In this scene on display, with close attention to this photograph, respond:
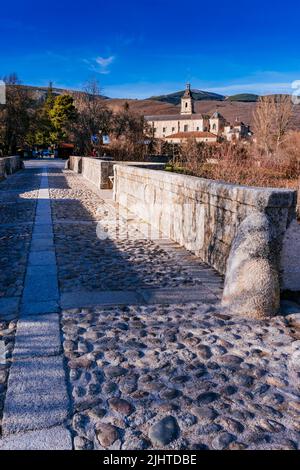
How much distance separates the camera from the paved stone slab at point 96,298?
409 cm

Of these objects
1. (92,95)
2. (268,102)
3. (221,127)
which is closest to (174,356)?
(92,95)

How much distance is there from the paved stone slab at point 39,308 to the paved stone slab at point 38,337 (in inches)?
3.7

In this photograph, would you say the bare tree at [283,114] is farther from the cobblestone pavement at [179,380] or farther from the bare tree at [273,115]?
the cobblestone pavement at [179,380]

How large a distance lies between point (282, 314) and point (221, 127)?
12719cm

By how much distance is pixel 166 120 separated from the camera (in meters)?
135

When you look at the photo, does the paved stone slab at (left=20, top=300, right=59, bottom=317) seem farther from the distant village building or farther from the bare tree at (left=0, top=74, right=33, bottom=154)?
the distant village building

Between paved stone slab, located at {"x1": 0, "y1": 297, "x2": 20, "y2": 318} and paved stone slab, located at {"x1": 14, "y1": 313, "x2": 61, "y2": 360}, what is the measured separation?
0.79 feet

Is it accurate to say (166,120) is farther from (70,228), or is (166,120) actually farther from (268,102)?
(70,228)

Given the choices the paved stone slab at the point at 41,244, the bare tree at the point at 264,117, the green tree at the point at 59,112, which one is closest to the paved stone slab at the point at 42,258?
the paved stone slab at the point at 41,244

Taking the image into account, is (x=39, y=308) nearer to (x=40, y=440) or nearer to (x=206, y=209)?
(x=40, y=440)

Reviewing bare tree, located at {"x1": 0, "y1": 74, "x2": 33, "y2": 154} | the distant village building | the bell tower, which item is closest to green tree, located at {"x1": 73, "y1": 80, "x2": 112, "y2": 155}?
bare tree, located at {"x1": 0, "y1": 74, "x2": 33, "y2": 154}

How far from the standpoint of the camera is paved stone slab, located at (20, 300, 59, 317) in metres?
3.83

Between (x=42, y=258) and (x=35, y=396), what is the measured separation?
3466 millimetres

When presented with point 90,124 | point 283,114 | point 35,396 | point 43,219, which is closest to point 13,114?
point 90,124
